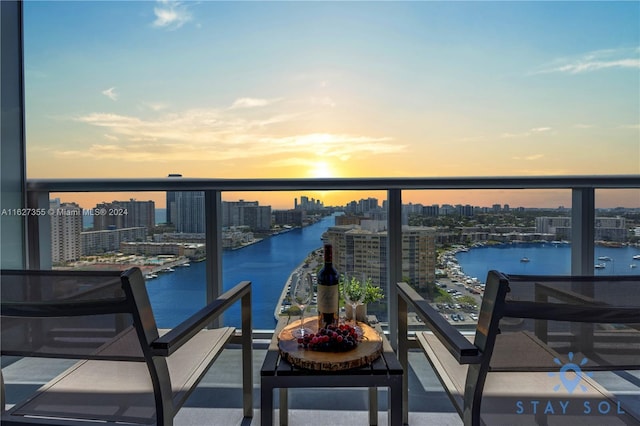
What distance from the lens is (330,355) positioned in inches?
49.5

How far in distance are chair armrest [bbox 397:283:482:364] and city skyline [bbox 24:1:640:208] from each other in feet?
6.45

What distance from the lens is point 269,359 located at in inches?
50.4

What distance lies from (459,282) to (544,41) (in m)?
2.72

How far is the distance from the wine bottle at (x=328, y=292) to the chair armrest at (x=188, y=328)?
0.43 meters

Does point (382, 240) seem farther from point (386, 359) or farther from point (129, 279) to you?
point (129, 279)

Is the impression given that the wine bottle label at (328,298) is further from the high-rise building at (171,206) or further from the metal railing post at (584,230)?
the metal railing post at (584,230)

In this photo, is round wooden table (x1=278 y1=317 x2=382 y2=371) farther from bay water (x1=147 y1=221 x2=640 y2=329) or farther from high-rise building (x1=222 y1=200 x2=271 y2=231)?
high-rise building (x1=222 y1=200 x2=271 y2=231)

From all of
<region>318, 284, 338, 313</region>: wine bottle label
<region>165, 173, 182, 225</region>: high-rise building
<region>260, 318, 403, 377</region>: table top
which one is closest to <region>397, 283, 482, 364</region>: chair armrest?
<region>260, 318, 403, 377</region>: table top

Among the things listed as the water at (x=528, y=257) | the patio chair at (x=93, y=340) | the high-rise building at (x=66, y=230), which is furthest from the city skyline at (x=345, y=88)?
the patio chair at (x=93, y=340)

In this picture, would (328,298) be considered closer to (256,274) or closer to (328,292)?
(328,292)

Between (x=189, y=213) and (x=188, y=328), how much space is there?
4.52ft

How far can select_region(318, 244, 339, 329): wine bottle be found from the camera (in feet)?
4.81

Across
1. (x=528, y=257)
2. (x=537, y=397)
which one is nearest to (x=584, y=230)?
(x=528, y=257)

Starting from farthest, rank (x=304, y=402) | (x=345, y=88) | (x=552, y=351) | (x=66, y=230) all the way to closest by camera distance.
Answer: (x=345, y=88), (x=66, y=230), (x=304, y=402), (x=552, y=351)
